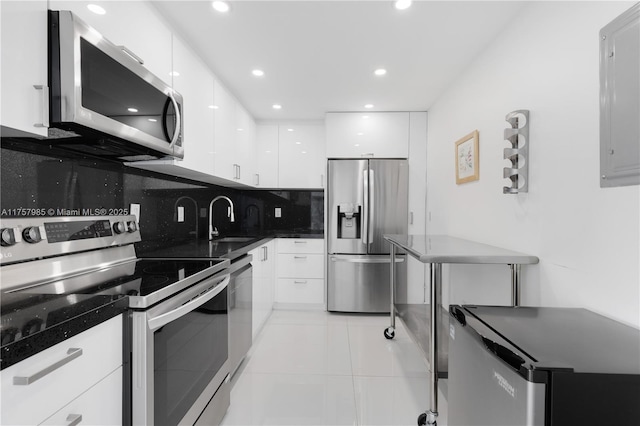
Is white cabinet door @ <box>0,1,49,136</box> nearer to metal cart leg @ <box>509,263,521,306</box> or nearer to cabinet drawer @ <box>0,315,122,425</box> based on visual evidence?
cabinet drawer @ <box>0,315,122,425</box>

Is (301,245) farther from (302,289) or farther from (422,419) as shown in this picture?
(422,419)

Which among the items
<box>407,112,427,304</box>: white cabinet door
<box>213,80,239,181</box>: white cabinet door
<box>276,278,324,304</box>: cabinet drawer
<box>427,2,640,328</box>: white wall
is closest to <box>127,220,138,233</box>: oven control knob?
<box>213,80,239,181</box>: white cabinet door

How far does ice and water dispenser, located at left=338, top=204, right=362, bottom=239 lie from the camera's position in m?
3.52

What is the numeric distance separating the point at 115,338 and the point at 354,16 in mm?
1909

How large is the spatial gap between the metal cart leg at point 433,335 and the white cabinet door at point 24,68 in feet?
5.78

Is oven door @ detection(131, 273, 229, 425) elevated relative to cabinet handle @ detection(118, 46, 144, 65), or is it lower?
lower

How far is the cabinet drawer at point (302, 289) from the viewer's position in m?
3.67

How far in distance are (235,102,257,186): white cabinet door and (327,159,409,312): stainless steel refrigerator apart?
93 cm

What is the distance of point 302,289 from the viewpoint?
3672 millimetres

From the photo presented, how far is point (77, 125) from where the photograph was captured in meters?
1.07

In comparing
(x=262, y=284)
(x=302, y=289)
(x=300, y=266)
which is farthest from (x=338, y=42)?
(x=302, y=289)

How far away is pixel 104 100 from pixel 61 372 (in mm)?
948

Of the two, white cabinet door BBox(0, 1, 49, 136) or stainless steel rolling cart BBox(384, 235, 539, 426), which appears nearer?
white cabinet door BBox(0, 1, 49, 136)

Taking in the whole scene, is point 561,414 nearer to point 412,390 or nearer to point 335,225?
point 412,390
